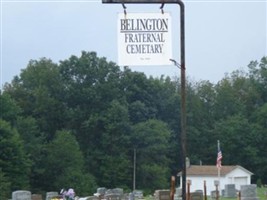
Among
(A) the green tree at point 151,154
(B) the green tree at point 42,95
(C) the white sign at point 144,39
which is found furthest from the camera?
(B) the green tree at point 42,95

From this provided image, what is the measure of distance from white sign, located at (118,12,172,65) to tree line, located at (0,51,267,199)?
180 feet

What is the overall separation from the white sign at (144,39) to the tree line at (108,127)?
54.8 m

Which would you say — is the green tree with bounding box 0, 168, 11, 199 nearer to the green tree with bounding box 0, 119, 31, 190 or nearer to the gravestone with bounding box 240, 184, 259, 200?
the green tree with bounding box 0, 119, 31, 190

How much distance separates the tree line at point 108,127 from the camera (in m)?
69.6

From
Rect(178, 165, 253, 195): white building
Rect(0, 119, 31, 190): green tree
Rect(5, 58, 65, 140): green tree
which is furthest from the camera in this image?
Rect(5, 58, 65, 140): green tree

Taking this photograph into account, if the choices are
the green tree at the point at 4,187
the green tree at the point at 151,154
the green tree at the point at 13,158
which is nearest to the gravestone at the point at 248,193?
the green tree at the point at 4,187

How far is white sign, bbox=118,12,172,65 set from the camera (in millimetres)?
9977

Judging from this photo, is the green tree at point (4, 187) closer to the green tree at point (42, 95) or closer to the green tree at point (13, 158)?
the green tree at point (13, 158)

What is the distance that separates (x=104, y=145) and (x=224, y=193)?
26.2 metres

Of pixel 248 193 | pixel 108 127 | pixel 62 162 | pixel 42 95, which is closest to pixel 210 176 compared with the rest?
pixel 108 127

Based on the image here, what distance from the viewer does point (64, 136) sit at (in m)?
70.6

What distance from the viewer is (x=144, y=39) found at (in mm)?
10000

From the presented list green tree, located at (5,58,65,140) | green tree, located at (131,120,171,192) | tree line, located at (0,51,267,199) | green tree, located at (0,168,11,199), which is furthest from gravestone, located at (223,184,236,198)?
green tree, located at (5,58,65,140)

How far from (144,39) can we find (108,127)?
65.2 meters
